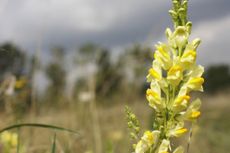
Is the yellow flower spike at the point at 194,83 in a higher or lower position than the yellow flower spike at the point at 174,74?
lower

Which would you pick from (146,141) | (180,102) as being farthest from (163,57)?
(146,141)

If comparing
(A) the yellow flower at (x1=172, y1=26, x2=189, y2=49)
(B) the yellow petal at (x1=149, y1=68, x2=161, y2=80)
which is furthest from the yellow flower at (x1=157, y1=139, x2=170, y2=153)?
(A) the yellow flower at (x1=172, y1=26, x2=189, y2=49)

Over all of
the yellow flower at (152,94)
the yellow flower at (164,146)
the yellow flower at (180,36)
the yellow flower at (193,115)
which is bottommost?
the yellow flower at (164,146)

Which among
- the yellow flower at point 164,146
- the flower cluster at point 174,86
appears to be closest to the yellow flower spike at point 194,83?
the flower cluster at point 174,86

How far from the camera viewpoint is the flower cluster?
148 cm

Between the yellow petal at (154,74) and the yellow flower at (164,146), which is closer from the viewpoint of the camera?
the yellow flower at (164,146)

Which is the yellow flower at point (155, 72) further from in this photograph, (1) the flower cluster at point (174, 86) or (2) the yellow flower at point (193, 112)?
(2) the yellow flower at point (193, 112)

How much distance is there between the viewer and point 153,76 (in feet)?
5.19

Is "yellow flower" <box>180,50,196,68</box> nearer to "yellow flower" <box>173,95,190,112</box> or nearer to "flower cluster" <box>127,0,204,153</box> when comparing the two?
"flower cluster" <box>127,0,204,153</box>

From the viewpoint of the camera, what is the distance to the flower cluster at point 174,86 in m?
1.48

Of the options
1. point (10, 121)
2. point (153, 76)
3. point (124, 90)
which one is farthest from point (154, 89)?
point (124, 90)

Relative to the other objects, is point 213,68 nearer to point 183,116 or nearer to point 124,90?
point 124,90

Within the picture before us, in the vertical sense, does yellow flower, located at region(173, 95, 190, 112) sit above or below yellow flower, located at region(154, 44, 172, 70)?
below

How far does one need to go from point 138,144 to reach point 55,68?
147 feet
